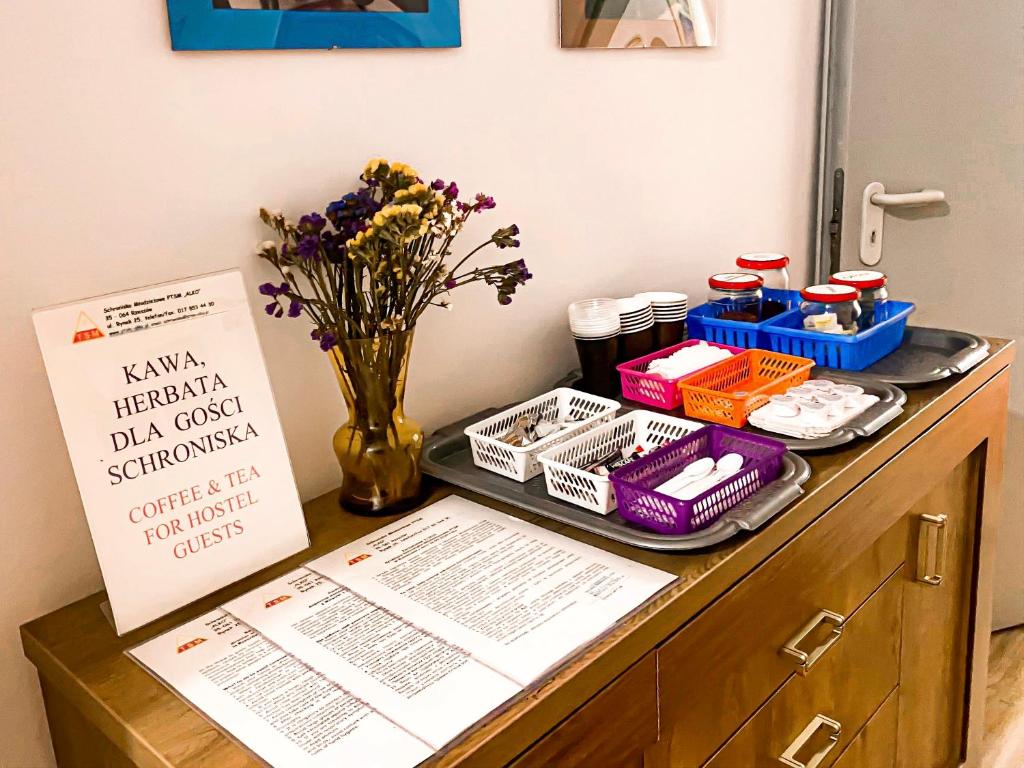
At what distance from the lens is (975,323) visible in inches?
84.7

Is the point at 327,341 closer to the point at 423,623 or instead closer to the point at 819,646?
the point at 423,623

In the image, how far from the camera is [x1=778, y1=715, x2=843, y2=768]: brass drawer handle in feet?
4.20

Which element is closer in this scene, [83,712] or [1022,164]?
[83,712]

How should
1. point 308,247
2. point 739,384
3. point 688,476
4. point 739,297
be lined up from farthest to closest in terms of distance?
point 739,297 < point 739,384 < point 688,476 < point 308,247

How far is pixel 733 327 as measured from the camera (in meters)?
1.64

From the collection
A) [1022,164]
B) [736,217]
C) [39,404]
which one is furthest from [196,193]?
[1022,164]

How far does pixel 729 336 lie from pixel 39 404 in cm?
111

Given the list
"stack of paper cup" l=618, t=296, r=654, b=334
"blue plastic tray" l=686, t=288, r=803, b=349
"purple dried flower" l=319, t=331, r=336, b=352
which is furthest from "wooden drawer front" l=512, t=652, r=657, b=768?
"blue plastic tray" l=686, t=288, r=803, b=349

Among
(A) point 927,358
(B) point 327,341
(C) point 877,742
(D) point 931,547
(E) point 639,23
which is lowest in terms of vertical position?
(C) point 877,742

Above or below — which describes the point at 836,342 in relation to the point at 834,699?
above

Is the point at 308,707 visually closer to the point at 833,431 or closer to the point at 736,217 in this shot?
the point at 833,431

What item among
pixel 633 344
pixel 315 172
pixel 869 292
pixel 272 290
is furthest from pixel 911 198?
pixel 272 290

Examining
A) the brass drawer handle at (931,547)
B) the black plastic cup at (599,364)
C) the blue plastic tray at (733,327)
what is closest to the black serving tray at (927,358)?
the blue plastic tray at (733,327)

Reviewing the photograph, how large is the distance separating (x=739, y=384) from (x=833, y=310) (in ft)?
0.74
